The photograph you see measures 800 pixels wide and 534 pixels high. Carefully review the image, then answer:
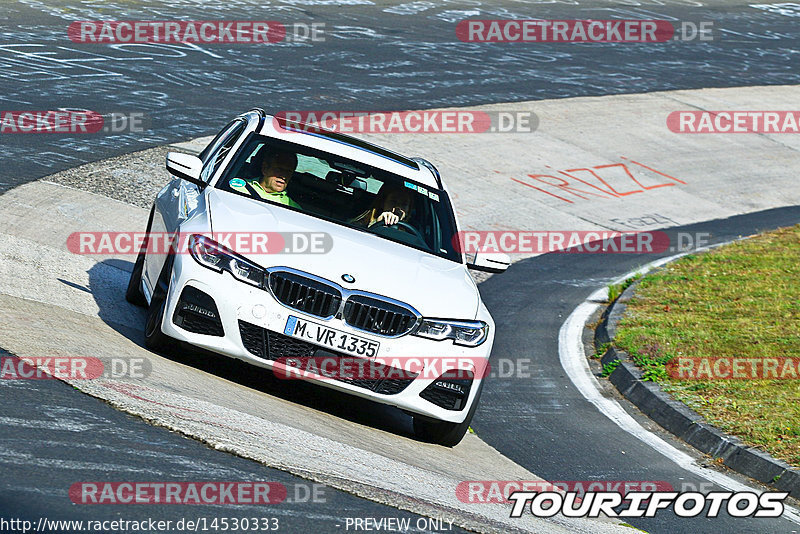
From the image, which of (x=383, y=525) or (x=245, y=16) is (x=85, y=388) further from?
(x=245, y=16)

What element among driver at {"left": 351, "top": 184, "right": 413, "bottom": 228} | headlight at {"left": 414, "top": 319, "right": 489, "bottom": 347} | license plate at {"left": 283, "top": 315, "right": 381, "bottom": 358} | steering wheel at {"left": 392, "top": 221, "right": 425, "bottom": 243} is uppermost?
driver at {"left": 351, "top": 184, "right": 413, "bottom": 228}

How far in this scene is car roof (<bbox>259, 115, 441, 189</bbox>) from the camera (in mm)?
8633

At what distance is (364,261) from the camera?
7207 mm

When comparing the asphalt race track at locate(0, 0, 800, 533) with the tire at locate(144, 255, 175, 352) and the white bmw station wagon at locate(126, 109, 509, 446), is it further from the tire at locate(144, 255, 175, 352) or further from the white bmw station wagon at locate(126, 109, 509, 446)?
the white bmw station wagon at locate(126, 109, 509, 446)

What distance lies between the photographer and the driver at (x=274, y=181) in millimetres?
8117

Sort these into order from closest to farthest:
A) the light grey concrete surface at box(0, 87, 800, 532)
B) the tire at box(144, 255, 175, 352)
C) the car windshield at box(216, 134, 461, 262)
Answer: the light grey concrete surface at box(0, 87, 800, 532)
the tire at box(144, 255, 175, 352)
the car windshield at box(216, 134, 461, 262)

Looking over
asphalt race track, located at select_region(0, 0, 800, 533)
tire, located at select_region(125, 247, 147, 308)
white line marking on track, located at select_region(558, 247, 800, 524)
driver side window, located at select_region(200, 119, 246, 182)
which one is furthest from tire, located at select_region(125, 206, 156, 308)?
white line marking on track, located at select_region(558, 247, 800, 524)

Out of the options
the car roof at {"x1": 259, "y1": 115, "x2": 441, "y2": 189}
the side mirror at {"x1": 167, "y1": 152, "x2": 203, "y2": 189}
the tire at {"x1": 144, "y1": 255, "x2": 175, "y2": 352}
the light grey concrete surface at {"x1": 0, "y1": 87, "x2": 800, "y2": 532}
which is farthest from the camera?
the car roof at {"x1": 259, "y1": 115, "x2": 441, "y2": 189}

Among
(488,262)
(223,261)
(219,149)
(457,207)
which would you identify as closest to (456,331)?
(488,262)

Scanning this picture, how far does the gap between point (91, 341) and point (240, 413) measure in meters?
1.35

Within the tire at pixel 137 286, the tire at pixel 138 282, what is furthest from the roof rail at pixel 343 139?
the tire at pixel 137 286

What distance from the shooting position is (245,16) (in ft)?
83.4

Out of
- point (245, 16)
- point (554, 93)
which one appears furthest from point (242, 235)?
point (245, 16)

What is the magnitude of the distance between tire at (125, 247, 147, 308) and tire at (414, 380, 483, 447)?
8.78 feet
